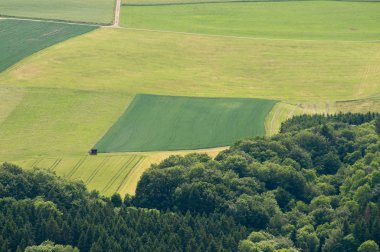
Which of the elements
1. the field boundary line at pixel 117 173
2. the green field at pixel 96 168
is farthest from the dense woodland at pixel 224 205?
the green field at pixel 96 168

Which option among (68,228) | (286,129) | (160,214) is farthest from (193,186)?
(286,129)

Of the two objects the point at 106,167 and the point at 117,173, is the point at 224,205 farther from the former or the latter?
the point at 106,167

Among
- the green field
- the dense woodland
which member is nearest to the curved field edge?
the green field

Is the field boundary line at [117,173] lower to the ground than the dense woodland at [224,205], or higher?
lower

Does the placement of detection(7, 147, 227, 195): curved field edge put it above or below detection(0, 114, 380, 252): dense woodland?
below

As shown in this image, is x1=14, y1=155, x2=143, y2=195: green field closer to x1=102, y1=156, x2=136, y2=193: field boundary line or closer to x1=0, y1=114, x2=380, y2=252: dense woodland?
x1=102, y1=156, x2=136, y2=193: field boundary line

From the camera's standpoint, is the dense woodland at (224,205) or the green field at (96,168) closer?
the dense woodland at (224,205)

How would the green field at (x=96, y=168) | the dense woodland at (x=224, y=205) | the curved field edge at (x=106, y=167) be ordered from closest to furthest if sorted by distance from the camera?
the dense woodland at (x=224, y=205) → the curved field edge at (x=106, y=167) → the green field at (x=96, y=168)

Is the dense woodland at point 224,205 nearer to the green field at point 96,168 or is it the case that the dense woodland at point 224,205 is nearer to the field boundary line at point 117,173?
the field boundary line at point 117,173

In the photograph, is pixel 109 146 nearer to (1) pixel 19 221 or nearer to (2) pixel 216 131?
(2) pixel 216 131
